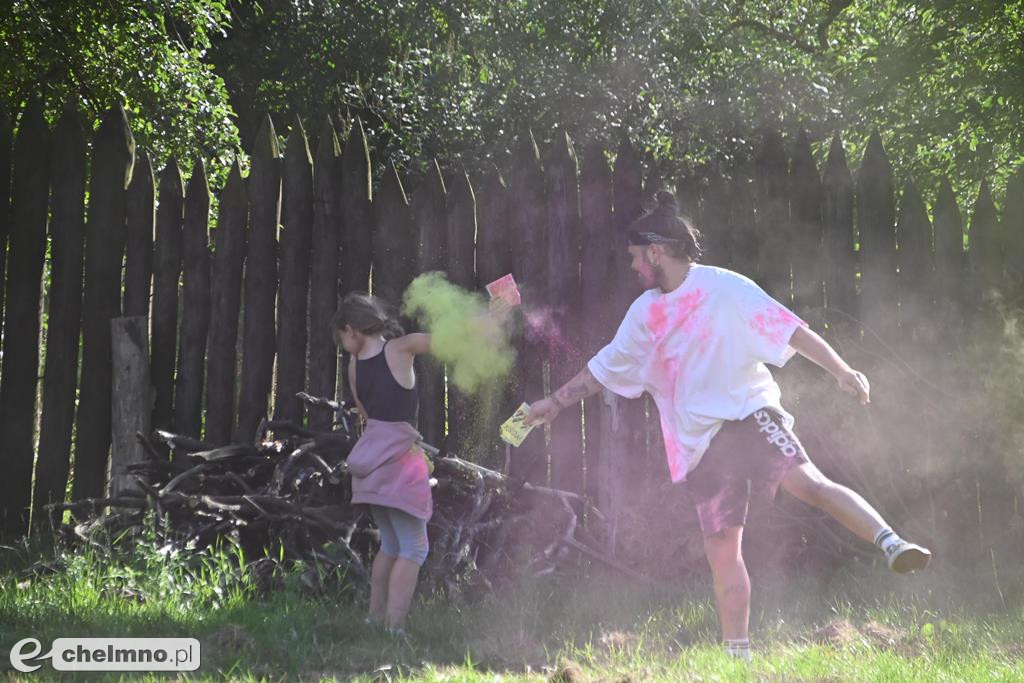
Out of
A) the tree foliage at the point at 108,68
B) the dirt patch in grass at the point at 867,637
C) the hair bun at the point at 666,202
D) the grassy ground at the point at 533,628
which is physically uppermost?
the tree foliage at the point at 108,68

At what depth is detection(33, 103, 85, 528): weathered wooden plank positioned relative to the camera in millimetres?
6512

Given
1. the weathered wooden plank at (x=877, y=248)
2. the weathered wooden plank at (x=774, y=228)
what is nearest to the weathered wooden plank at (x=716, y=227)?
the weathered wooden plank at (x=774, y=228)

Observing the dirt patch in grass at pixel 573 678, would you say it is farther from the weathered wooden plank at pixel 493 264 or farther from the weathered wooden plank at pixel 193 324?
the weathered wooden plank at pixel 193 324

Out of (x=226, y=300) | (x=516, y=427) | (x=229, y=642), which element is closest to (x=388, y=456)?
(x=516, y=427)

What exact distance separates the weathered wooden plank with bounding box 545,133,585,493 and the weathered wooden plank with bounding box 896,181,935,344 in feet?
5.26

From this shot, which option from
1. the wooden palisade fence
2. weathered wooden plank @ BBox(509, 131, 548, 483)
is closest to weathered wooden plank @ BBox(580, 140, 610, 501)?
the wooden palisade fence

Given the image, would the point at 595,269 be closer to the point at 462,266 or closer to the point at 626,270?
the point at 626,270

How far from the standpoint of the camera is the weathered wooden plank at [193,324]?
21.2 ft

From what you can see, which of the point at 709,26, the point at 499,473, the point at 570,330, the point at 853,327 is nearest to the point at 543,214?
the point at 570,330

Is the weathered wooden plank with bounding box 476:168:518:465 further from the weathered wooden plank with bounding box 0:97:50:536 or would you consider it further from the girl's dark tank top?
the weathered wooden plank with bounding box 0:97:50:536

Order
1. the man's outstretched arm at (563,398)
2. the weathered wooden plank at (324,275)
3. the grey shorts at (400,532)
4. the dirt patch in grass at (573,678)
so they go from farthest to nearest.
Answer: the weathered wooden plank at (324,275) → the grey shorts at (400,532) → the man's outstretched arm at (563,398) → the dirt patch in grass at (573,678)

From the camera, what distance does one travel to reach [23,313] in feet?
21.7

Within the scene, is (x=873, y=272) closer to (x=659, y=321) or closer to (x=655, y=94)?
(x=659, y=321)

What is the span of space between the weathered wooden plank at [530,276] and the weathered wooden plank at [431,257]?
1.37 ft
